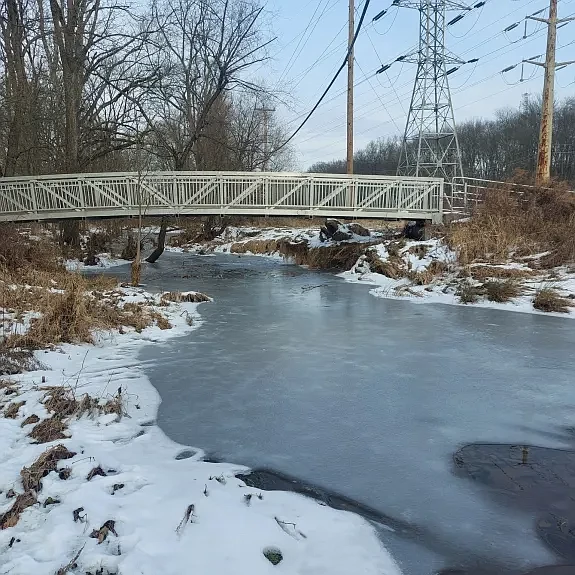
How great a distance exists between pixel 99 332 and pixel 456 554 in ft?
22.3

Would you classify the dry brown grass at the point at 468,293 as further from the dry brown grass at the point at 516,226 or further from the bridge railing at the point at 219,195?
the bridge railing at the point at 219,195

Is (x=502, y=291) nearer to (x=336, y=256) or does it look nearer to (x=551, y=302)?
(x=551, y=302)

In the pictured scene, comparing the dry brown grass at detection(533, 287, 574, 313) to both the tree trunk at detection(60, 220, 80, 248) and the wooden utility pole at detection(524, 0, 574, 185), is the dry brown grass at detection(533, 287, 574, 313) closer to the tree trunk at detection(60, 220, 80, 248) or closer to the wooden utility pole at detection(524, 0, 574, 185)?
the wooden utility pole at detection(524, 0, 574, 185)

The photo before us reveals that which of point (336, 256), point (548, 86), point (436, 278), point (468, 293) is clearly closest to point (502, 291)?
point (468, 293)

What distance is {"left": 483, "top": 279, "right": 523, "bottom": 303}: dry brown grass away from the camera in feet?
36.0

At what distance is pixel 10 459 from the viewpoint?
384cm

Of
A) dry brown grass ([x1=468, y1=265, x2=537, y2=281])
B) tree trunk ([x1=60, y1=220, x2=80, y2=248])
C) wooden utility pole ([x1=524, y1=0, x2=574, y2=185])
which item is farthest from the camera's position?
tree trunk ([x1=60, y1=220, x2=80, y2=248])

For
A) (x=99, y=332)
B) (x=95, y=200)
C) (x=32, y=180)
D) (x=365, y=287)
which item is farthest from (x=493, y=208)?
(x=32, y=180)

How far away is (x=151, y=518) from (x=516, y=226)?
1415cm

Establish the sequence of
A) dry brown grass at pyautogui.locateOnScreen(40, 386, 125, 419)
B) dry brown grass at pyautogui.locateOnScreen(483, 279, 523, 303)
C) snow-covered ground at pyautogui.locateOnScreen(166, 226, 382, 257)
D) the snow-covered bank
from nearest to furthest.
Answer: the snow-covered bank < dry brown grass at pyautogui.locateOnScreen(40, 386, 125, 419) < dry brown grass at pyautogui.locateOnScreen(483, 279, 523, 303) < snow-covered ground at pyautogui.locateOnScreen(166, 226, 382, 257)

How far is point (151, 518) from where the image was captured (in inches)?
124

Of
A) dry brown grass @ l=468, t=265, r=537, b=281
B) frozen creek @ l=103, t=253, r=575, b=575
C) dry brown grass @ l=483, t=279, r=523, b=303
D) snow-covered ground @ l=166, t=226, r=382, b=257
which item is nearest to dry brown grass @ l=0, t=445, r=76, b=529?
frozen creek @ l=103, t=253, r=575, b=575

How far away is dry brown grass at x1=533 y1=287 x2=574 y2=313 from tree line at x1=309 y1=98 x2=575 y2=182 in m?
49.6

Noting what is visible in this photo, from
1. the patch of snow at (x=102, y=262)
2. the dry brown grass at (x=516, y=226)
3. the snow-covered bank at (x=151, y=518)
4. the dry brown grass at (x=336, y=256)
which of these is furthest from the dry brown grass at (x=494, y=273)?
the patch of snow at (x=102, y=262)
